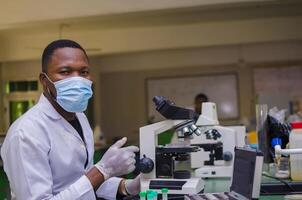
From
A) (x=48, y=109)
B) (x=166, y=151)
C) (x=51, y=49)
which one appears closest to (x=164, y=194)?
(x=166, y=151)

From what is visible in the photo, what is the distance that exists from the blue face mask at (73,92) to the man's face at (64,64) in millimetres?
21

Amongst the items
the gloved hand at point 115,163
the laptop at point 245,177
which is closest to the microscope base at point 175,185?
the laptop at point 245,177

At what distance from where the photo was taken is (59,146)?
1440 millimetres

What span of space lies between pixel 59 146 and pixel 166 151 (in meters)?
0.47

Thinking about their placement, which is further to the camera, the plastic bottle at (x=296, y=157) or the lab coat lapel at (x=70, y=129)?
the plastic bottle at (x=296, y=157)

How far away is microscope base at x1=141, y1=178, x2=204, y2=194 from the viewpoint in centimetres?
156

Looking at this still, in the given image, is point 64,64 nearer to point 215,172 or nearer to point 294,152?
point 294,152

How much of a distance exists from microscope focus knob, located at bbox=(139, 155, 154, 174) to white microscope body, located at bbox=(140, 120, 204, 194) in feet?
0.06

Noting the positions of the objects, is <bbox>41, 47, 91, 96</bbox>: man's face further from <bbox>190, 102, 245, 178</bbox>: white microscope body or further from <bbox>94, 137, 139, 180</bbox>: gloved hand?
<bbox>190, 102, 245, 178</bbox>: white microscope body

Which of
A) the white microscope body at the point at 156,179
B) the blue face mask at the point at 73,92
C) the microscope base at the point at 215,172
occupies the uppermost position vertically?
the blue face mask at the point at 73,92

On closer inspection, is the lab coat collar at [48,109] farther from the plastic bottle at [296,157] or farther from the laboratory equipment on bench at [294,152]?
the plastic bottle at [296,157]

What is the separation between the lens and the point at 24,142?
4.39 feet

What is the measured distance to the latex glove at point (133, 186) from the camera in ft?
5.63

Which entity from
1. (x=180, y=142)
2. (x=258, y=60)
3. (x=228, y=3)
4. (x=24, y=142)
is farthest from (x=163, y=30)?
(x=24, y=142)
